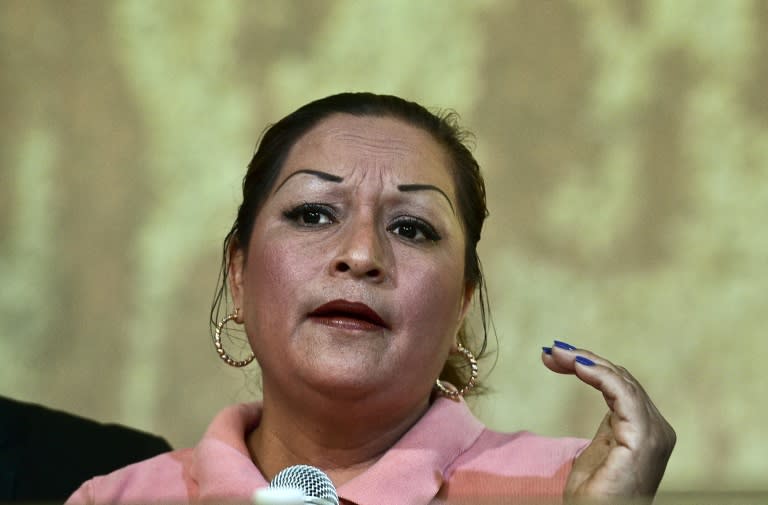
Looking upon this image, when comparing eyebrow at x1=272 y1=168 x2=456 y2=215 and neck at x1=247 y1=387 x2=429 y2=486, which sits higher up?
eyebrow at x1=272 y1=168 x2=456 y2=215

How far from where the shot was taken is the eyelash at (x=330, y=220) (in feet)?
5.64

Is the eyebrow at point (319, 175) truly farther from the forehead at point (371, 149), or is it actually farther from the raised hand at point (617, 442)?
the raised hand at point (617, 442)

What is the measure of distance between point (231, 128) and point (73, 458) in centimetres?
120

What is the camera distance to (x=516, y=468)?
65.9 inches

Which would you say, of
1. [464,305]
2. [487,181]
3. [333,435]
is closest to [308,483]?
[333,435]

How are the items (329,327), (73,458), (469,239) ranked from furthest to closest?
(73,458) → (469,239) → (329,327)

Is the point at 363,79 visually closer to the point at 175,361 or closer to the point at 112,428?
the point at 175,361

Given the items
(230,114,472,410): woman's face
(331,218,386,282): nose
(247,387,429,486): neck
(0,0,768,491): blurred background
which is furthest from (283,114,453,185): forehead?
(0,0,768,491): blurred background

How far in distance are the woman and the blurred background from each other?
1.14m

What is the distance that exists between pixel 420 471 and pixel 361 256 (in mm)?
319

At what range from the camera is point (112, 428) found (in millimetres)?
2275

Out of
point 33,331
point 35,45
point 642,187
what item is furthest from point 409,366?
point 35,45

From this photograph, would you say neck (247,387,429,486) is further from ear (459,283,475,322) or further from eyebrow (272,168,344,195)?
eyebrow (272,168,344,195)

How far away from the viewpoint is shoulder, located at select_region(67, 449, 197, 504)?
70.2 inches
